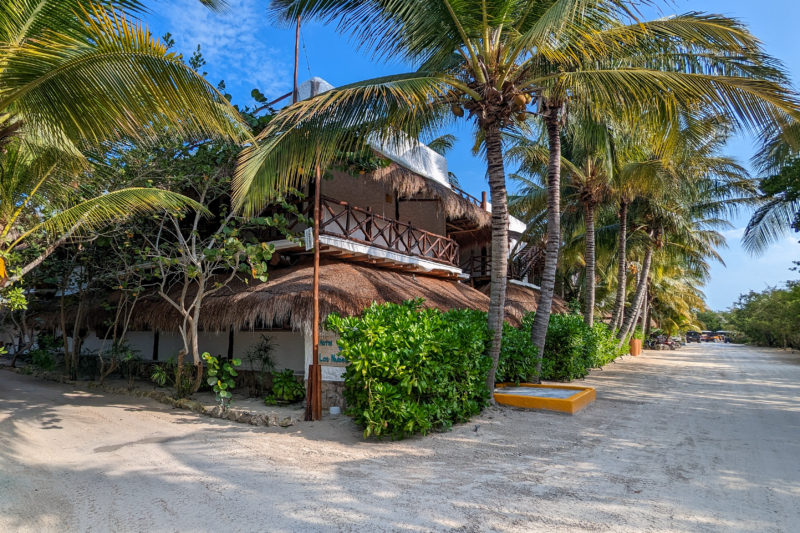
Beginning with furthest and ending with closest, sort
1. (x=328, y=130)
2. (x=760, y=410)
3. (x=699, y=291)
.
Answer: (x=699, y=291)
(x=760, y=410)
(x=328, y=130)

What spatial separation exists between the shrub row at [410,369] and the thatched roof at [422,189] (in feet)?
12.9

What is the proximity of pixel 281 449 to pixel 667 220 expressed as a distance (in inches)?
629

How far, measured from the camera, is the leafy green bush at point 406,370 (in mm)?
5852

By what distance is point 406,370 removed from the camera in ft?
19.5

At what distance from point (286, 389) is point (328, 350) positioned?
109cm

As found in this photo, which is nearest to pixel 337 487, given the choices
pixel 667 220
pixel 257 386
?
pixel 257 386

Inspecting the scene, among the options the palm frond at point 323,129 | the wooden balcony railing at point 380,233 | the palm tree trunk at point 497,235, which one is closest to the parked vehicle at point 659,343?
the wooden balcony railing at point 380,233

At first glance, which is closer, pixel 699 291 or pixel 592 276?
pixel 592 276

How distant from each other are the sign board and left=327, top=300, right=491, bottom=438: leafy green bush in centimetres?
209

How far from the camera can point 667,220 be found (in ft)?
53.9

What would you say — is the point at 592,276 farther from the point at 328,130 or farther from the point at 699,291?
the point at 699,291

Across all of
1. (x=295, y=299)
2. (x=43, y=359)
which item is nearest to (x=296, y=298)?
(x=295, y=299)

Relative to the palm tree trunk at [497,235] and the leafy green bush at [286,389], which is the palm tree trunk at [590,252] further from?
the leafy green bush at [286,389]

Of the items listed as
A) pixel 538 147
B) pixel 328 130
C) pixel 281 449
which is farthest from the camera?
pixel 538 147
